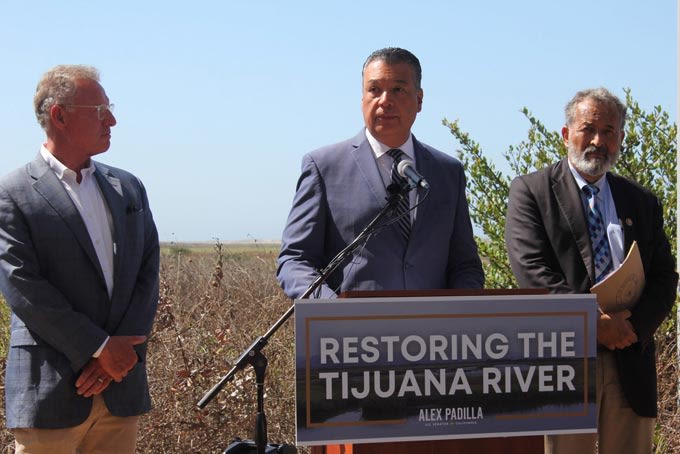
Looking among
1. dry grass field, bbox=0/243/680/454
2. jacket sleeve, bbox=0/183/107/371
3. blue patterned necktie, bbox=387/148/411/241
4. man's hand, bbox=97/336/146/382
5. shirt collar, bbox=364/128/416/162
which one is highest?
shirt collar, bbox=364/128/416/162

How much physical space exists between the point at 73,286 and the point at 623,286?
256cm

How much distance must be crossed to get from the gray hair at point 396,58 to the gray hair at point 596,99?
0.90m

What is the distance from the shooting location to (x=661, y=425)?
7.24 meters

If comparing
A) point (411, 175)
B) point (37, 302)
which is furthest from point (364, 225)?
point (37, 302)

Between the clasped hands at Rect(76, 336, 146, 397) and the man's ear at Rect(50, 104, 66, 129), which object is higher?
the man's ear at Rect(50, 104, 66, 129)

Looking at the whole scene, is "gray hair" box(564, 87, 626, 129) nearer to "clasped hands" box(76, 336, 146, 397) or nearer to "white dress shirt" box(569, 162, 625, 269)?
"white dress shirt" box(569, 162, 625, 269)

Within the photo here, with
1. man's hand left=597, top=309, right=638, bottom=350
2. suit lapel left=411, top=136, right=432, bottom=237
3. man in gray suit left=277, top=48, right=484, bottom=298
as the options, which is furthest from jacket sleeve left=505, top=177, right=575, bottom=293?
suit lapel left=411, top=136, right=432, bottom=237

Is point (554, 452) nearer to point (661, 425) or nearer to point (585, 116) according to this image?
point (585, 116)

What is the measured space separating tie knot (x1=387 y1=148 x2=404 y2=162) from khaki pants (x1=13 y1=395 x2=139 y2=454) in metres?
1.71

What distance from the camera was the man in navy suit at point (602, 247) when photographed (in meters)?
4.92

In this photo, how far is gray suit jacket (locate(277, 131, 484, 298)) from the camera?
181 inches

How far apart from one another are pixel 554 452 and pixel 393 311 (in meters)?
1.64

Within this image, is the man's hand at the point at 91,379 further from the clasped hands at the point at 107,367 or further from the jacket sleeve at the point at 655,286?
the jacket sleeve at the point at 655,286

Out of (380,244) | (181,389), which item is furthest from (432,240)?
(181,389)
